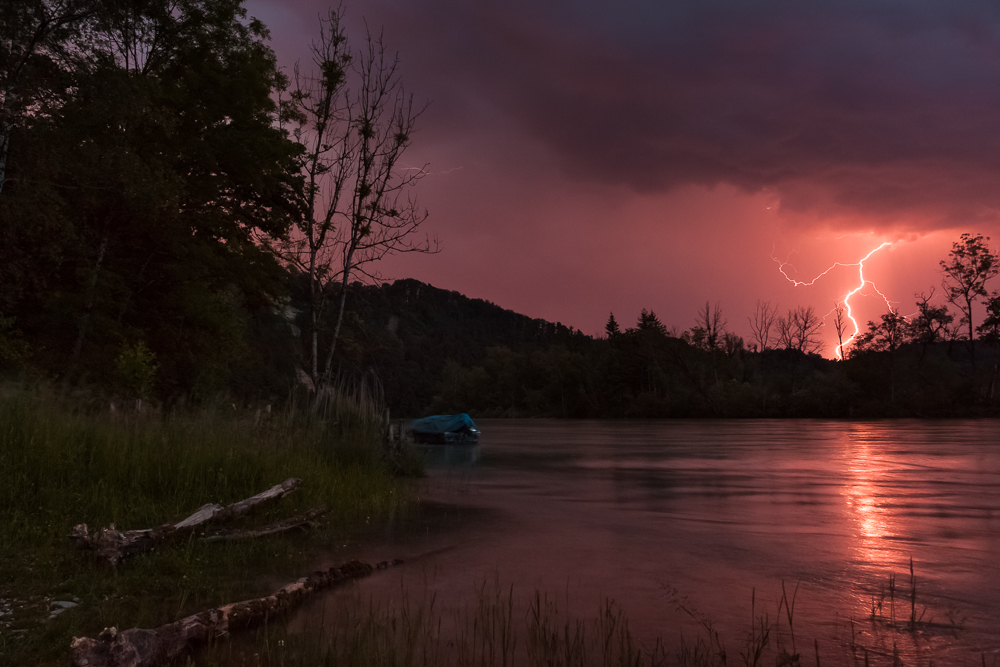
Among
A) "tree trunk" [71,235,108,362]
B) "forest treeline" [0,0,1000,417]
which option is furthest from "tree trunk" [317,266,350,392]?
"tree trunk" [71,235,108,362]

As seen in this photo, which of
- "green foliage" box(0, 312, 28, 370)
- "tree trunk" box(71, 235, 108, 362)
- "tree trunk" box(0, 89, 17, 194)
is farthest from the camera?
"tree trunk" box(71, 235, 108, 362)

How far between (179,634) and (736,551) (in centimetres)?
666

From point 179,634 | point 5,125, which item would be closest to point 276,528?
point 179,634

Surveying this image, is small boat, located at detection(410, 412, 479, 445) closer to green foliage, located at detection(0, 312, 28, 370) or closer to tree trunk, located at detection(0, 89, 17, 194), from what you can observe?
green foliage, located at detection(0, 312, 28, 370)

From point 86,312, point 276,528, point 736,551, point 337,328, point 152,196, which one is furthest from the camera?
point 86,312

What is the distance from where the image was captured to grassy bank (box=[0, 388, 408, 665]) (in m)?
5.39

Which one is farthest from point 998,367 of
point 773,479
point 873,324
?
point 773,479

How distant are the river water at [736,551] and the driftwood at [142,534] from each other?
1.56 m

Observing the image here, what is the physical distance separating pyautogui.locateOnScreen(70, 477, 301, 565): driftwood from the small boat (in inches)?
1133

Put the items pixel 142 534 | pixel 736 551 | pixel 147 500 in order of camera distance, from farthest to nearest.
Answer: pixel 736 551
pixel 147 500
pixel 142 534

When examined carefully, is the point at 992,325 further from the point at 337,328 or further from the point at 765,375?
the point at 337,328

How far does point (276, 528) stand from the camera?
827cm

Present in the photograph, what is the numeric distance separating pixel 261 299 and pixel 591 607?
84.5 feet

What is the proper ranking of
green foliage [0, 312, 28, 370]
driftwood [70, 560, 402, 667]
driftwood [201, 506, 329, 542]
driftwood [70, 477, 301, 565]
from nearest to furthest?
driftwood [70, 560, 402, 667] < driftwood [70, 477, 301, 565] < driftwood [201, 506, 329, 542] < green foliage [0, 312, 28, 370]
